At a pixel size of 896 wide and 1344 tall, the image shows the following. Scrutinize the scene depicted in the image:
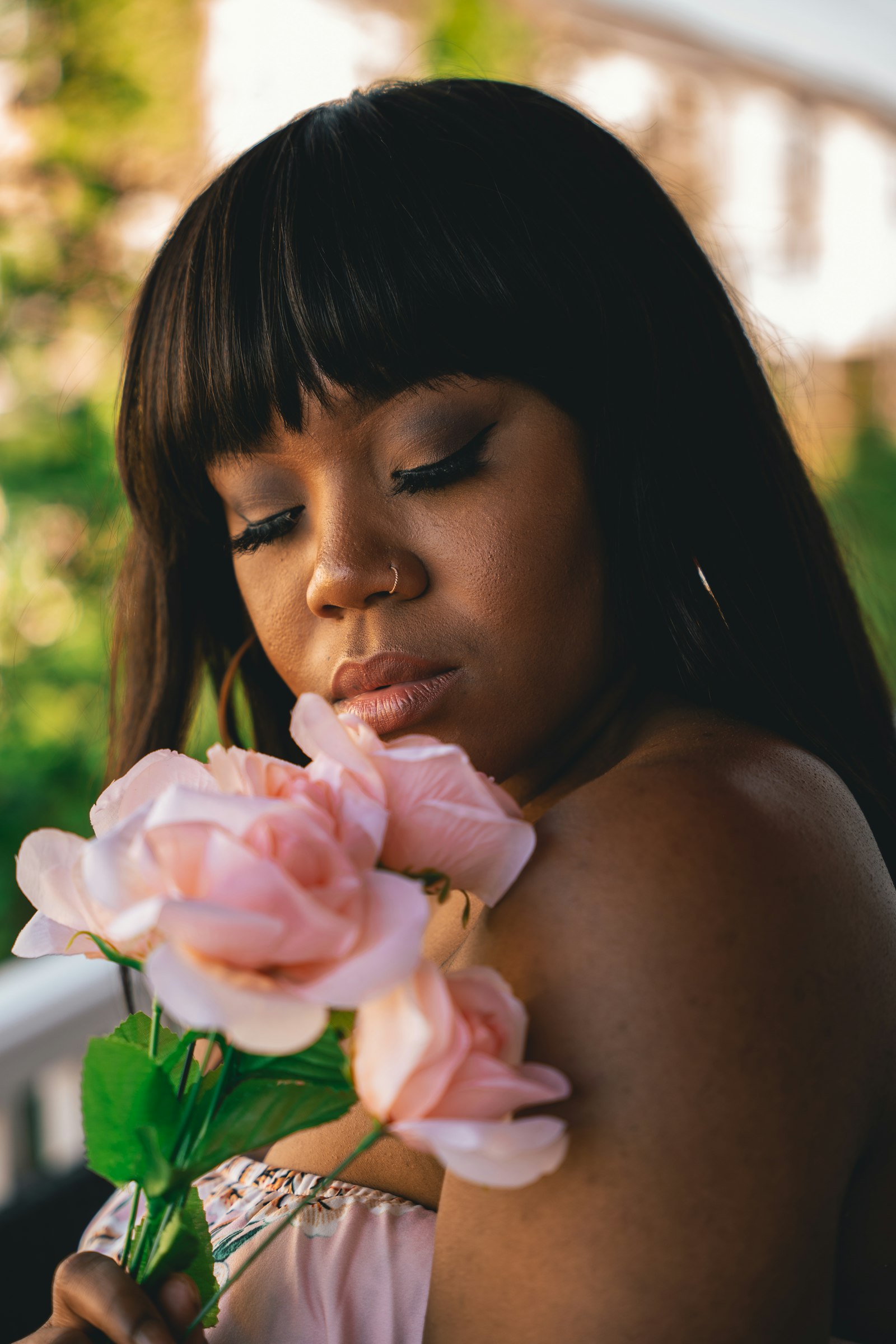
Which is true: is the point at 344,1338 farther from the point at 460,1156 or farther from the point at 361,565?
the point at 361,565

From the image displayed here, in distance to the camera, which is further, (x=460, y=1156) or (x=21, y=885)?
(x=21, y=885)

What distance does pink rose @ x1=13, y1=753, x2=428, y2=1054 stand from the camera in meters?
0.49

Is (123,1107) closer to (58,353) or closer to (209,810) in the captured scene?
(209,810)

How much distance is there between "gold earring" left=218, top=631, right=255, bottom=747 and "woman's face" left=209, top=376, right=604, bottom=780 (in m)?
0.45

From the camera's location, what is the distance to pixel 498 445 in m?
0.95

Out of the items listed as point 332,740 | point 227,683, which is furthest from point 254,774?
point 227,683

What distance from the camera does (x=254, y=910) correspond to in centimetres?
51

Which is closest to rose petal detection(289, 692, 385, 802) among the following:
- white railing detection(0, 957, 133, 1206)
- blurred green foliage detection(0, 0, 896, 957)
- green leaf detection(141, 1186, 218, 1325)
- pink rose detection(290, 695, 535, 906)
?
pink rose detection(290, 695, 535, 906)

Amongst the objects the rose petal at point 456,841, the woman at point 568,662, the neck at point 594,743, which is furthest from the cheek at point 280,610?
the rose petal at point 456,841

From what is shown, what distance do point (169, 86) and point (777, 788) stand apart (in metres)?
3.61

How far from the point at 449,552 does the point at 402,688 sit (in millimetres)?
124

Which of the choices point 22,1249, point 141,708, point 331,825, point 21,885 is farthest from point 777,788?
point 22,1249

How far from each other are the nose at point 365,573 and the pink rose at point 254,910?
0.35m

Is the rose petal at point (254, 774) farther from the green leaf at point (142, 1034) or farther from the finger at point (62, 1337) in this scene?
the finger at point (62, 1337)
